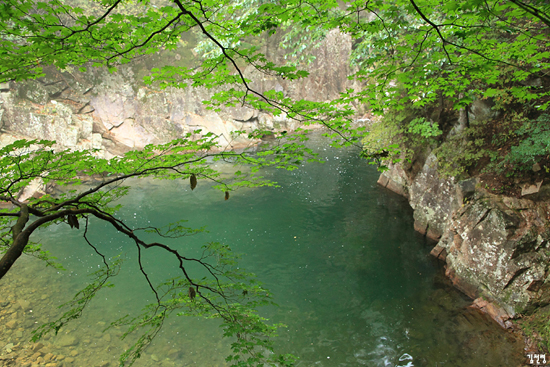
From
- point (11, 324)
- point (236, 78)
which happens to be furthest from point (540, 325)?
point (11, 324)

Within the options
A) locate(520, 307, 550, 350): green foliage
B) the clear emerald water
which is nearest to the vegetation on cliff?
the clear emerald water

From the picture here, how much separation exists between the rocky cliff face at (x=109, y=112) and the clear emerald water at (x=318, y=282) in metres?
6.37

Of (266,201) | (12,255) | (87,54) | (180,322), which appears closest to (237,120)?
(266,201)

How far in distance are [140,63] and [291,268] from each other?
83.8 feet

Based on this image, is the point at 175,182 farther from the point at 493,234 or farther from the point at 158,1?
the point at 158,1

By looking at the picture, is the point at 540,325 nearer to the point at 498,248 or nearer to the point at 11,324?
the point at 498,248

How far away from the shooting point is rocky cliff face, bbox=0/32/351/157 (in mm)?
18375

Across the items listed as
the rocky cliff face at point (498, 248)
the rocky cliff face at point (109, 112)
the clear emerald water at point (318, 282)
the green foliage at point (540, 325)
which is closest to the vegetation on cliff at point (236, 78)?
the rocky cliff face at point (498, 248)

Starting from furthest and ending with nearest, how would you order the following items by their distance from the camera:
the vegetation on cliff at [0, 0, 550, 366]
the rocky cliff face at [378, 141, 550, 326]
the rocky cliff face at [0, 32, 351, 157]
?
the rocky cliff face at [0, 32, 351, 157] → the rocky cliff face at [378, 141, 550, 326] → the vegetation on cliff at [0, 0, 550, 366]

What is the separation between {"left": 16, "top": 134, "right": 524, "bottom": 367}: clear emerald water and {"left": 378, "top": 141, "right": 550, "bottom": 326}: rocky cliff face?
55cm

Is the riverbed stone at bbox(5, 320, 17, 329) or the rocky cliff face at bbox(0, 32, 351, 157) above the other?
the rocky cliff face at bbox(0, 32, 351, 157)

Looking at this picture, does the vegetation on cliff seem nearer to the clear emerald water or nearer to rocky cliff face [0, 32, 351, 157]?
the clear emerald water

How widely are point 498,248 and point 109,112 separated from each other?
87.2ft

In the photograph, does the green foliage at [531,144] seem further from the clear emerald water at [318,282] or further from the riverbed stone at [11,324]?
the riverbed stone at [11,324]
